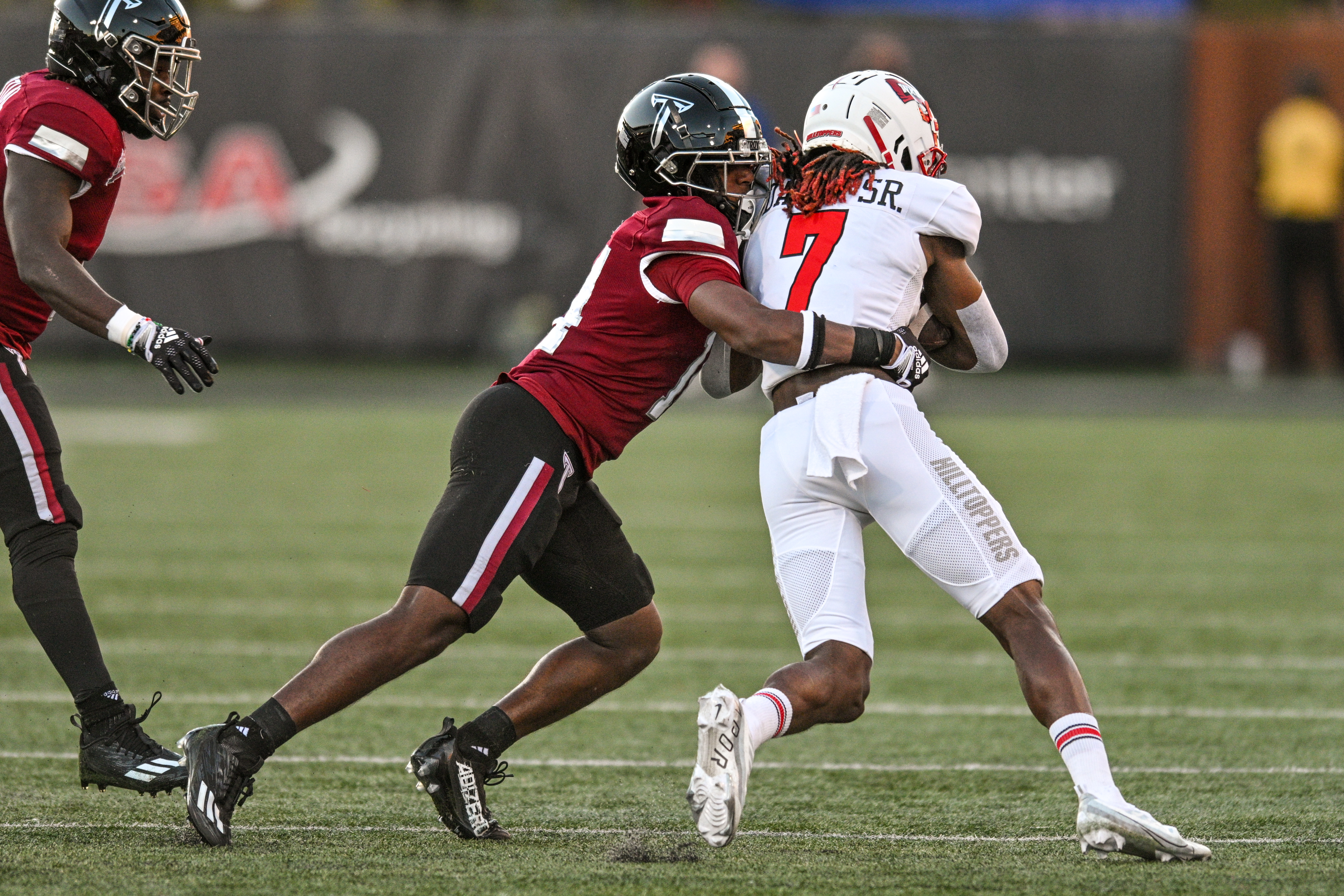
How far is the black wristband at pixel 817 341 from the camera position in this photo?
4.08 meters

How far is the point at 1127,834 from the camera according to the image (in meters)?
3.83

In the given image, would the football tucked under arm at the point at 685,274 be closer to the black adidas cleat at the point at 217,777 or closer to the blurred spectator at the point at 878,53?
the black adidas cleat at the point at 217,777

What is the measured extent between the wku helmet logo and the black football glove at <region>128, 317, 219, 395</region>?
1154 mm

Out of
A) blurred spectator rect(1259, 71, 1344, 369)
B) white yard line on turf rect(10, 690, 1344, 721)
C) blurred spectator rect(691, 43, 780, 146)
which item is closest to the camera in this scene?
white yard line on turf rect(10, 690, 1344, 721)

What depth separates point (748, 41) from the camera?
1741 cm

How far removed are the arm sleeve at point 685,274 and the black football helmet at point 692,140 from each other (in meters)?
0.28

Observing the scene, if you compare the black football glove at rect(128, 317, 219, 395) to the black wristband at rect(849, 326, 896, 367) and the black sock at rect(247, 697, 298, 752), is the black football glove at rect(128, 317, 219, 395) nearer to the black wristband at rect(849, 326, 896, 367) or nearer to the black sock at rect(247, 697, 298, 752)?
the black sock at rect(247, 697, 298, 752)

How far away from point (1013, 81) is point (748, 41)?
263 centimetres

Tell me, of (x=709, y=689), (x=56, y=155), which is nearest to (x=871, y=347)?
(x=56, y=155)

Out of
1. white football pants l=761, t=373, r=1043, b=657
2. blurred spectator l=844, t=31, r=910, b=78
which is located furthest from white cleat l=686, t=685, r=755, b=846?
blurred spectator l=844, t=31, r=910, b=78

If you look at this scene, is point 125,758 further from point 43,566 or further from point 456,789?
point 456,789

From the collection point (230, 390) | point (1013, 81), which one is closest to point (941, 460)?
point (230, 390)

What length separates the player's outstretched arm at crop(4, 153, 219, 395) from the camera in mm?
4121

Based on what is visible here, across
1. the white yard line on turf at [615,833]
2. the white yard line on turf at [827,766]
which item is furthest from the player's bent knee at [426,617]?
the white yard line on turf at [827,766]
